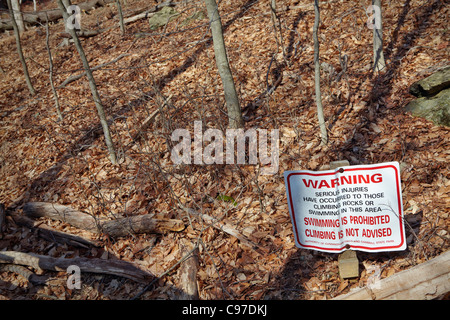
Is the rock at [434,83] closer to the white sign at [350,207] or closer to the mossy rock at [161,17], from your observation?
the white sign at [350,207]

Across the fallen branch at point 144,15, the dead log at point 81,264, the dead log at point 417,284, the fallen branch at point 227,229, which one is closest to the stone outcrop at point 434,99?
the dead log at point 417,284

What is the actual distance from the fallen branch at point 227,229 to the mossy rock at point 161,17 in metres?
8.39

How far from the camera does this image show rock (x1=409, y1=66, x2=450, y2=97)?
15.0 feet

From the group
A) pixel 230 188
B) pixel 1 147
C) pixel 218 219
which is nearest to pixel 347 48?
pixel 230 188

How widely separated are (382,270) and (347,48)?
493 cm

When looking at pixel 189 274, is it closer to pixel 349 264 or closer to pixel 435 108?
pixel 349 264

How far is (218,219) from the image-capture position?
4.24 metres

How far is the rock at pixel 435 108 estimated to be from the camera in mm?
4387

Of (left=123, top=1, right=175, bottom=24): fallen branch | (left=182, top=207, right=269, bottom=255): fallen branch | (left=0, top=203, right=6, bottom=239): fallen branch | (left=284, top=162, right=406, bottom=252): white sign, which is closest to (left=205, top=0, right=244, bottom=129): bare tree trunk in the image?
(left=182, top=207, right=269, bottom=255): fallen branch

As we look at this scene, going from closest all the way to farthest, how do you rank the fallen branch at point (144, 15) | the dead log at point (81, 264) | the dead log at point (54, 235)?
A: the dead log at point (81, 264)
the dead log at point (54, 235)
the fallen branch at point (144, 15)

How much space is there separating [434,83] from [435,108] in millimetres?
402

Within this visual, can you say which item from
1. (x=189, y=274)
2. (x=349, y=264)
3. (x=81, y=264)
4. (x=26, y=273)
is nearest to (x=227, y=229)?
(x=189, y=274)

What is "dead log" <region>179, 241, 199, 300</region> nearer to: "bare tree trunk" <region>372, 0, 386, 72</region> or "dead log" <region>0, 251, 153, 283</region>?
"dead log" <region>0, 251, 153, 283</region>

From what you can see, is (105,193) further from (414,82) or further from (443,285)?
(414,82)
